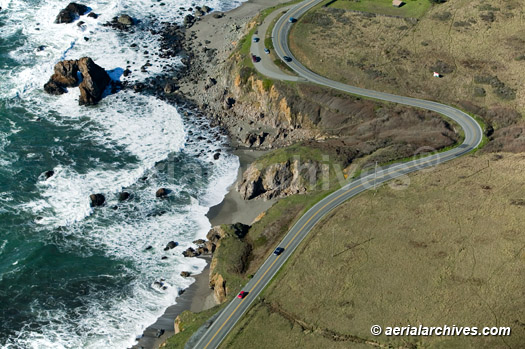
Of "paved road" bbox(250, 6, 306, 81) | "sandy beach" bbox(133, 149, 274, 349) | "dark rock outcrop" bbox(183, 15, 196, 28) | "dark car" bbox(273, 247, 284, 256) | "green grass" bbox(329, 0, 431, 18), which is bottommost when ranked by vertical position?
"sandy beach" bbox(133, 149, 274, 349)

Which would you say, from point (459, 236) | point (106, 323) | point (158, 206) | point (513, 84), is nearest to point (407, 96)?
point (513, 84)

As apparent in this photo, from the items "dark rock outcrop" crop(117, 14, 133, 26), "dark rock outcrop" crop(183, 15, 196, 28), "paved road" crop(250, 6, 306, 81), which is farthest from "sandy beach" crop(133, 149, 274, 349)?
"dark rock outcrop" crop(117, 14, 133, 26)

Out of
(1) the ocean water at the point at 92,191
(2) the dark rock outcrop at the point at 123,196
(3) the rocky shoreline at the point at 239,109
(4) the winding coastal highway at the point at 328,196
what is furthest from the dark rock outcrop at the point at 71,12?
(2) the dark rock outcrop at the point at 123,196

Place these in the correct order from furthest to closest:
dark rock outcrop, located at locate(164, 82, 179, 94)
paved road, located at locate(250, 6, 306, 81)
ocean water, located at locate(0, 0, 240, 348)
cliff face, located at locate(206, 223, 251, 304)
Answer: dark rock outcrop, located at locate(164, 82, 179, 94) → paved road, located at locate(250, 6, 306, 81) → ocean water, located at locate(0, 0, 240, 348) → cliff face, located at locate(206, 223, 251, 304)

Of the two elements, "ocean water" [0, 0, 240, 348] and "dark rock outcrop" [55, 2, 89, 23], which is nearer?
"ocean water" [0, 0, 240, 348]

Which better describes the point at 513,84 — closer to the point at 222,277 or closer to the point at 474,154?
the point at 474,154

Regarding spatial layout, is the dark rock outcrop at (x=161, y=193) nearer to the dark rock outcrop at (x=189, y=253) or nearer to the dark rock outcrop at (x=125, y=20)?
the dark rock outcrop at (x=189, y=253)

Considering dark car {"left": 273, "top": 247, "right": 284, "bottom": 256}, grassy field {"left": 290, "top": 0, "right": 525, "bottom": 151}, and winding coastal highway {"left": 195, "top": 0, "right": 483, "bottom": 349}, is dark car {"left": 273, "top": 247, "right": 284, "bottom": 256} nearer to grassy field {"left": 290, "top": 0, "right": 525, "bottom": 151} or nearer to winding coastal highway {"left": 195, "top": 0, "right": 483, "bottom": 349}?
winding coastal highway {"left": 195, "top": 0, "right": 483, "bottom": 349}
